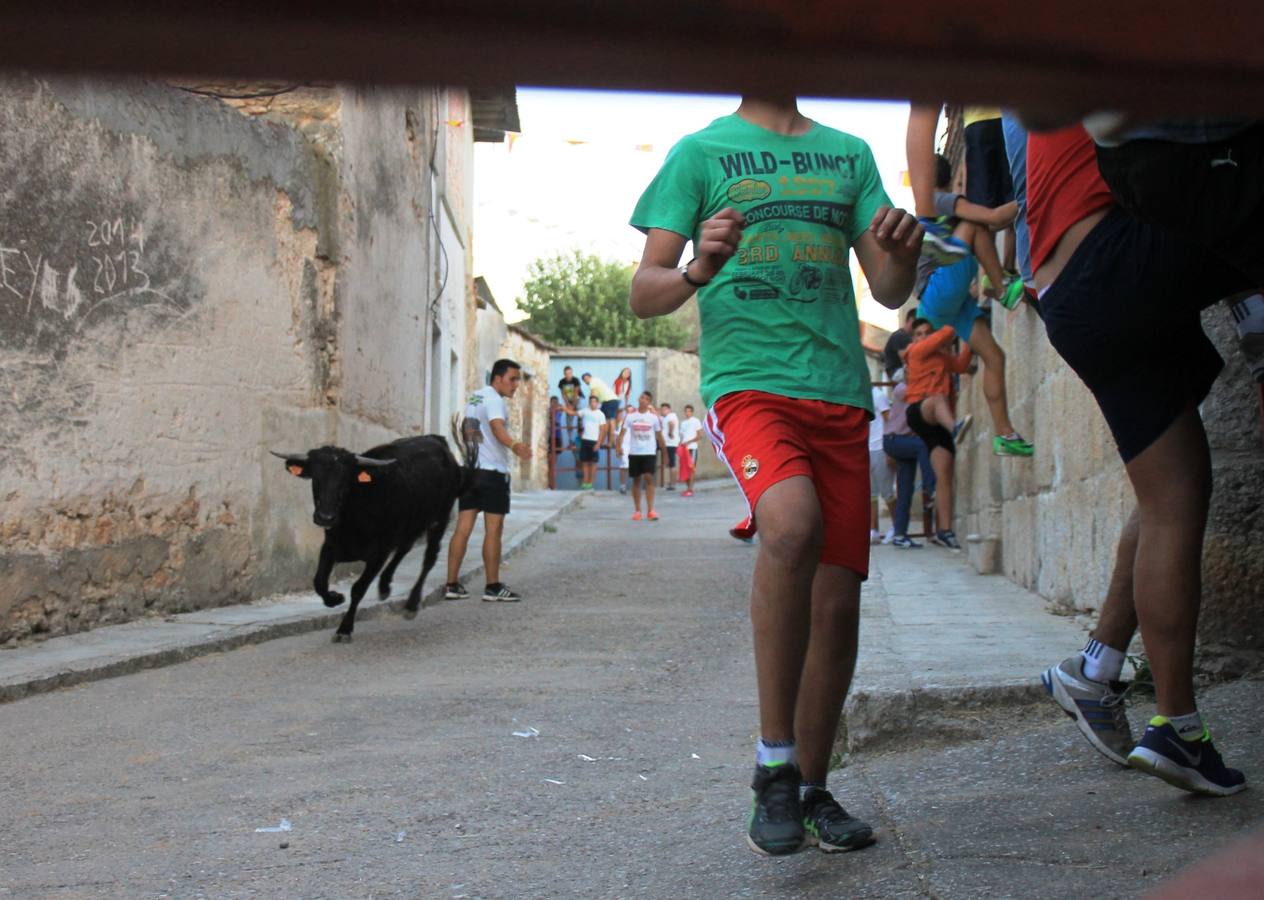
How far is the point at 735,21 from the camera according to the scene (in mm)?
552

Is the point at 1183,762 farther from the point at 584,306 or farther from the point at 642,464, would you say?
the point at 584,306

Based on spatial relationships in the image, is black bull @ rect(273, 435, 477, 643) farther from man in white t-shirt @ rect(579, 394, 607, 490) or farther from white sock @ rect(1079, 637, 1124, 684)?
man in white t-shirt @ rect(579, 394, 607, 490)

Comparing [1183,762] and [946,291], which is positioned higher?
[946,291]

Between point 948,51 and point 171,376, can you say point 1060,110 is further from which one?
point 171,376

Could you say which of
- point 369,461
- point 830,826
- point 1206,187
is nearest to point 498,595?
point 369,461

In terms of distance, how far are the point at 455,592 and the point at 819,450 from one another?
7.30m

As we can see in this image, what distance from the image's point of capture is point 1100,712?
3240mm

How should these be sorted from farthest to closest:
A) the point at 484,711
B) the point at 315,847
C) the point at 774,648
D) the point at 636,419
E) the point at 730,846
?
the point at 636,419
the point at 484,711
the point at 315,847
the point at 730,846
the point at 774,648

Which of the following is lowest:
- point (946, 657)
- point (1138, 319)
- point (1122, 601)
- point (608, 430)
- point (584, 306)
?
point (608, 430)

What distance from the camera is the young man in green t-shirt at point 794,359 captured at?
2.83 m

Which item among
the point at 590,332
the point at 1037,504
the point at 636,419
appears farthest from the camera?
the point at 590,332

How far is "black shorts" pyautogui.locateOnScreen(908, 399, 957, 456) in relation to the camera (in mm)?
10711

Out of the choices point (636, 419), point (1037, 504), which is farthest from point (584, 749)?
point (636, 419)

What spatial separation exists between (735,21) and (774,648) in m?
2.35
